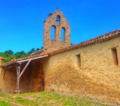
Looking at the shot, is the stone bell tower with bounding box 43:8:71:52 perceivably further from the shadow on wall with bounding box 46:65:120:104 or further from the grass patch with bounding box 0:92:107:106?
the grass patch with bounding box 0:92:107:106

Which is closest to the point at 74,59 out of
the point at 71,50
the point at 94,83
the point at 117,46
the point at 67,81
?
the point at 71,50

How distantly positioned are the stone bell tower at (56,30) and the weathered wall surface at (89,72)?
9.01 feet

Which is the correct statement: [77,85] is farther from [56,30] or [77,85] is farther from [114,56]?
[56,30]

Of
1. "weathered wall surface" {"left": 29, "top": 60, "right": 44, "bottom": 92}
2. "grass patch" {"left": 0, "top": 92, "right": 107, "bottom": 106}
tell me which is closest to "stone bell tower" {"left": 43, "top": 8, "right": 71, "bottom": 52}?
"weathered wall surface" {"left": 29, "top": 60, "right": 44, "bottom": 92}

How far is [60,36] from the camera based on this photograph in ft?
45.1

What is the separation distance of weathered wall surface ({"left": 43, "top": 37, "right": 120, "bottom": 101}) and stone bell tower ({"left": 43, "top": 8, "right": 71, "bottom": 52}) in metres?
2.75

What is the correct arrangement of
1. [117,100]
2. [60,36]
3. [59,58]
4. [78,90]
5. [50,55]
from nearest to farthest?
1. [117,100]
2. [78,90]
3. [59,58]
4. [50,55]
5. [60,36]

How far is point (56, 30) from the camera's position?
1359cm

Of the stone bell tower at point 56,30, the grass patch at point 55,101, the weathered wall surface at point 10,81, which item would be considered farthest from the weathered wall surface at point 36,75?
the grass patch at point 55,101

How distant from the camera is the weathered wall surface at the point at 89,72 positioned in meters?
6.53

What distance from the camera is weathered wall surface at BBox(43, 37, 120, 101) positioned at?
6527 mm

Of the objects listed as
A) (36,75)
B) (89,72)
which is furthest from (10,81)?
(89,72)

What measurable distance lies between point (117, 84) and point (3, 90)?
1007cm

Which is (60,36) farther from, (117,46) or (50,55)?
(117,46)
